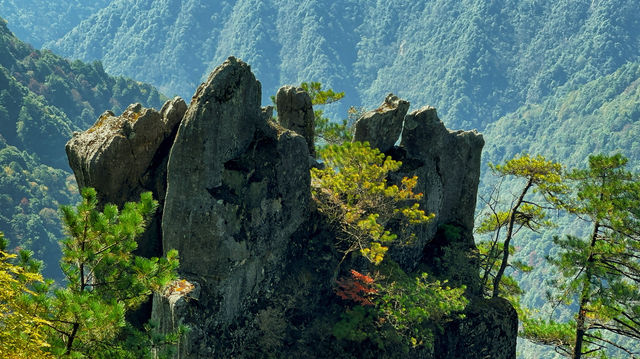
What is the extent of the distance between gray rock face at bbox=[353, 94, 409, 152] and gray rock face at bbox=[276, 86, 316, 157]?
2.06 metres

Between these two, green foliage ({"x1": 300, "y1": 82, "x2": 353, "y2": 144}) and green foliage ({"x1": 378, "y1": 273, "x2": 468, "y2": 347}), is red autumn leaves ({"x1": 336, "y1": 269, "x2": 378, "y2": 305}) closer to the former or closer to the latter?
green foliage ({"x1": 378, "y1": 273, "x2": 468, "y2": 347})

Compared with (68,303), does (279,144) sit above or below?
above

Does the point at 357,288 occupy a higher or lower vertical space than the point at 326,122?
lower

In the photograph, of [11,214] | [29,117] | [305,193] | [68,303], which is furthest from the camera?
[29,117]

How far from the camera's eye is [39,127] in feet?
352

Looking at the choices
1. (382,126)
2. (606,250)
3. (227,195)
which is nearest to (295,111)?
(382,126)

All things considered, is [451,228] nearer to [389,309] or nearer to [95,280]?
[389,309]

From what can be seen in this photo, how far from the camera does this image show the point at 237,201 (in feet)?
58.0

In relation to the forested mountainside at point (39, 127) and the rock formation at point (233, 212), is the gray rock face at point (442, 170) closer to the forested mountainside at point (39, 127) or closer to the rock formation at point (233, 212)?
the rock formation at point (233, 212)

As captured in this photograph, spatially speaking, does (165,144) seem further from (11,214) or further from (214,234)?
(11,214)

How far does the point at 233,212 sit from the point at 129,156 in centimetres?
322

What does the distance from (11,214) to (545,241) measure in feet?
509

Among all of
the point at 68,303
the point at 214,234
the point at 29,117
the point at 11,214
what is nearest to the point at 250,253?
the point at 214,234

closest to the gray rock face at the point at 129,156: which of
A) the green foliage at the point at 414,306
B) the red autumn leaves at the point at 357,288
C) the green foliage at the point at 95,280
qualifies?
the green foliage at the point at 95,280
